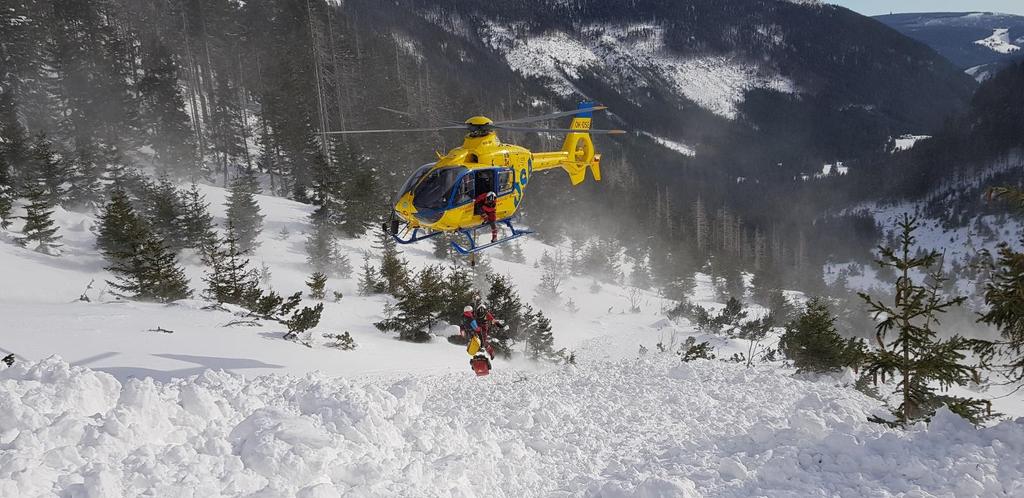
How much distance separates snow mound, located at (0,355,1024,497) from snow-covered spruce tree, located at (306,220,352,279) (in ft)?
54.0

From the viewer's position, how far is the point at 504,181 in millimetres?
12820

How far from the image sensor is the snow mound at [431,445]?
486cm

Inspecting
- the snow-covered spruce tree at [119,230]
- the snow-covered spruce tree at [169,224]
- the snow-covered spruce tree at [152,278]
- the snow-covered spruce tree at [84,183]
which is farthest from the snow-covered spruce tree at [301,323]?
the snow-covered spruce tree at [84,183]

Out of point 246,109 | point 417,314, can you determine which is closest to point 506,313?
point 417,314

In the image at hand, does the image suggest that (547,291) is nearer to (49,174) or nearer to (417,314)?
(417,314)

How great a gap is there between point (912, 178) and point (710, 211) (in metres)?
64.2

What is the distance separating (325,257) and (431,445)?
19.7m

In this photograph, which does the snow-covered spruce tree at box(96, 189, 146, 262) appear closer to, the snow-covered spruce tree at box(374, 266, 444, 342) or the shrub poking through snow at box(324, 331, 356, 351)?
the shrub poking through snow at box(324, 331, 356, 351)

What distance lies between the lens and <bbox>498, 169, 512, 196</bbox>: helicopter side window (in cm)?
1262

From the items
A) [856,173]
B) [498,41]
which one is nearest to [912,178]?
[856,173]

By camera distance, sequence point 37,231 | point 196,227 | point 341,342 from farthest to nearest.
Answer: point 196,227, point 37,231, point 341,342

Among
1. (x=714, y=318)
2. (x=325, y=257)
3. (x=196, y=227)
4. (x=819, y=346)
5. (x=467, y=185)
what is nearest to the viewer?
(x=467, y=185)

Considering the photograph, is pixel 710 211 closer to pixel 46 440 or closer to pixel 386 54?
pixel 386 54

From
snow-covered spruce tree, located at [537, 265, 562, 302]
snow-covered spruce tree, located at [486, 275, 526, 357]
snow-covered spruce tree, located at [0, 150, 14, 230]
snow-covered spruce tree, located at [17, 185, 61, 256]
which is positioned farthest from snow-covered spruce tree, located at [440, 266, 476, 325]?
snow-covered spruce tree, located at [0, 150, 14, 230]
